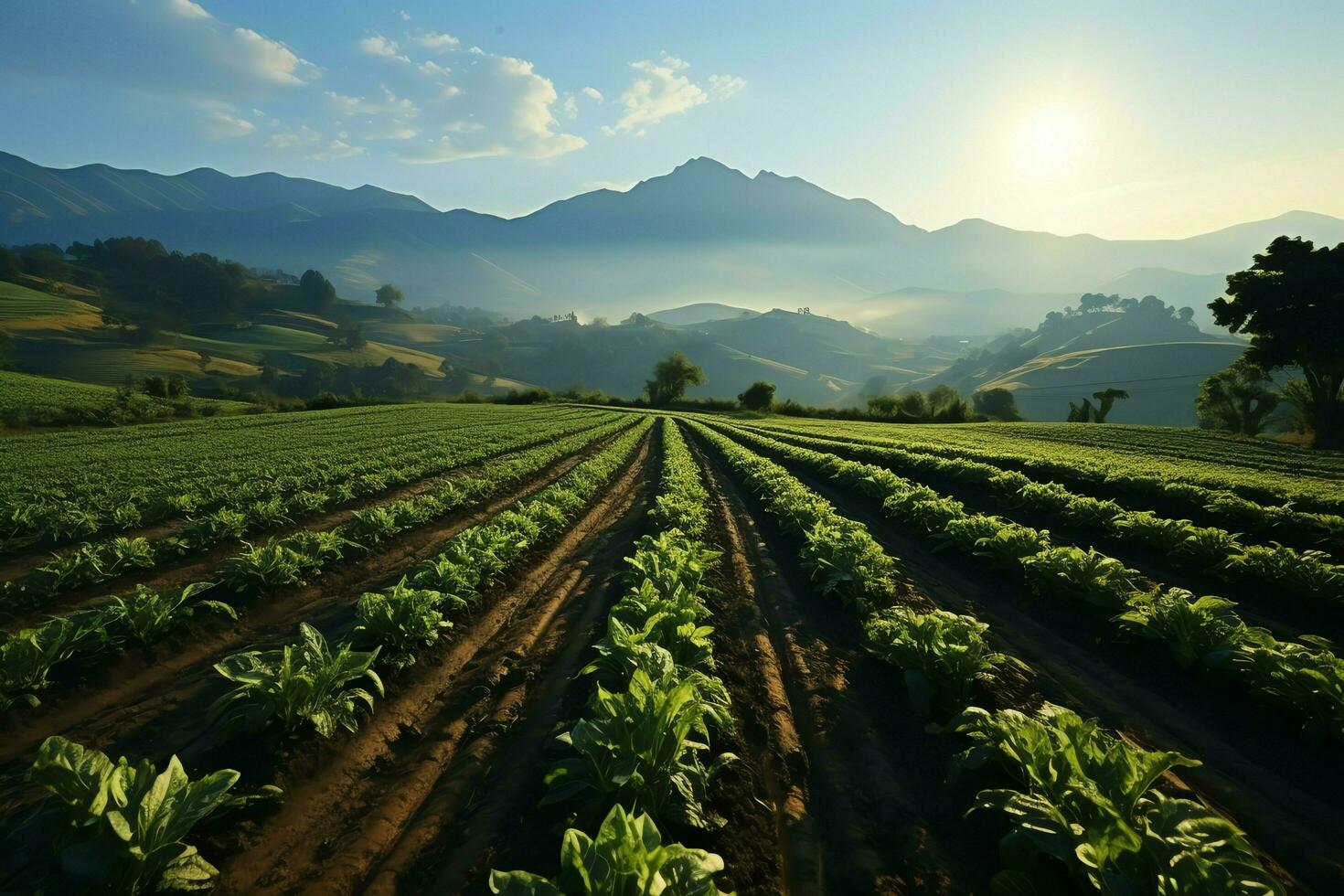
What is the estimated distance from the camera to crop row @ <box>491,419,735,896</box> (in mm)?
2867

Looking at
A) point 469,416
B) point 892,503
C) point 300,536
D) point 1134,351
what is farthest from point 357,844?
point 1134,351

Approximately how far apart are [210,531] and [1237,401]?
9190 cm

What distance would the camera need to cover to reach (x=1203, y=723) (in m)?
5.47

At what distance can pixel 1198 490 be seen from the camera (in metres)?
13.8

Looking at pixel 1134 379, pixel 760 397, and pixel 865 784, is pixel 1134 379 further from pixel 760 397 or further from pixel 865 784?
pixel 865 784

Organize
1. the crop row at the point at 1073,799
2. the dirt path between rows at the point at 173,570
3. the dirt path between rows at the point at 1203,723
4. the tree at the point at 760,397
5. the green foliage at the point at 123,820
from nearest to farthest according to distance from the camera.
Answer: the crop row at the point at 1073,799 < the green foliage at the point at 123,820 < the dirt path between rows at the point at 1203,723 < the dirt path between rows at the point at 173,570 < the tree at the point at 760,397

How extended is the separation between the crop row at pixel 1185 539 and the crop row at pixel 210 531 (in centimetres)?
1646

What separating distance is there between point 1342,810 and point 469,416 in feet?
187

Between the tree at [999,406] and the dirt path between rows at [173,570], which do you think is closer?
the dirt path between rows at [173,570]

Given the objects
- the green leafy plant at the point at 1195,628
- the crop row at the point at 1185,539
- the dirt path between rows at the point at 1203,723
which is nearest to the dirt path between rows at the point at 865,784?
the dirt path between rows at the point at 1203,723

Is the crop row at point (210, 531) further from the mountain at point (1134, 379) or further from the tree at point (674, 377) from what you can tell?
the mountain at point (1134, 379)

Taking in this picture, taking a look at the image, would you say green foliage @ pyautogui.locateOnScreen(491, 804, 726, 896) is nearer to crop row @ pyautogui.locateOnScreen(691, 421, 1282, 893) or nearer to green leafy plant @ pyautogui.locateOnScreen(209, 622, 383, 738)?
crop row @ pyautogui.locateOnScreen(691, 421, 1282, 893)

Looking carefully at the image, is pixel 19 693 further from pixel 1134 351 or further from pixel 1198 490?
pixel 1134 351

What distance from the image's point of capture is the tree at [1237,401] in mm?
55000
